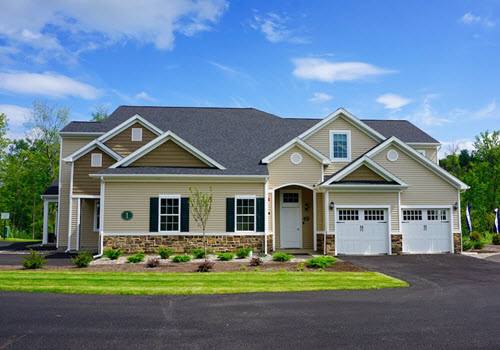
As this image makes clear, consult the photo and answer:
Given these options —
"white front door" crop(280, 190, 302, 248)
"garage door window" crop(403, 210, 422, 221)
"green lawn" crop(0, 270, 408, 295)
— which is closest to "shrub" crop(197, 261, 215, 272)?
"green lawn" crop(0, 270, 408, 295)

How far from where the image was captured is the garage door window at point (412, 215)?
18.2 metres

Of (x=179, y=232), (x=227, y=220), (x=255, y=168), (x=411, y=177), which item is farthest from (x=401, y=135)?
(x=179, y=232)

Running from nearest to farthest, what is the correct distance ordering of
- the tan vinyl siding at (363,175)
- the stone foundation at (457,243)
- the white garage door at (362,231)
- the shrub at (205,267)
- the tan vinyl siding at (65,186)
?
the shrub at (205,267), the white garage door at (362,231), the tan vinyl siding at (363,175), the stone foundation at (457,243), the tan vinyl siding at (65,186)

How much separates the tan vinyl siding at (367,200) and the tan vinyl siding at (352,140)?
2.88 meters

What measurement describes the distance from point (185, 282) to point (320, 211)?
9.57m

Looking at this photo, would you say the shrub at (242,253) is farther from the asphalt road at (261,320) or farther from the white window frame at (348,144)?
the white window frame at (348,144)

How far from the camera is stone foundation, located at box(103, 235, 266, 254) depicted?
17.1 m

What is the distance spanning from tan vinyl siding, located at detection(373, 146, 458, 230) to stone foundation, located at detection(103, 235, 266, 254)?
750 cm

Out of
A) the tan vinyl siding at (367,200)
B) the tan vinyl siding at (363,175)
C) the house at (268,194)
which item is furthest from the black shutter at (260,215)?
the tan vinyl siding at (363,175)

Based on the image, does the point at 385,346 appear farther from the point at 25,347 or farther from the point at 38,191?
the point at 38,191

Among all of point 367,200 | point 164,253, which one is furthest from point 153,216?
point 367,200

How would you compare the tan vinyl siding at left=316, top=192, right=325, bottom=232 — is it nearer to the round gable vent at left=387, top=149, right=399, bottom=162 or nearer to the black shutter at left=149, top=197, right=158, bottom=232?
the round gable vent at left=387, top=149, right=399, bottom=162

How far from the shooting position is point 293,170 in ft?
61.7

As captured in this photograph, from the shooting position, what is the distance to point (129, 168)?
700 inches
